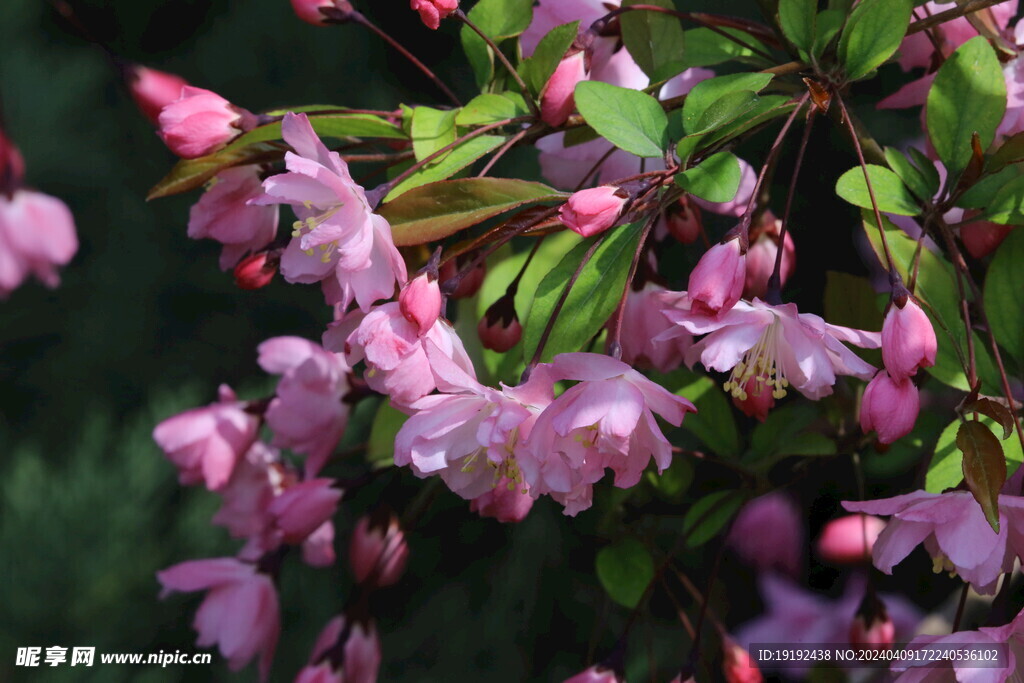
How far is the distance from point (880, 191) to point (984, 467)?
5.7 inches

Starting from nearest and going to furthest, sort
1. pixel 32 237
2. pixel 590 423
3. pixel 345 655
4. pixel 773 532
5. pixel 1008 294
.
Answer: pixel 590 423 → pixel 1008 294 → pixel 345 655 → pixel 773 532 → pixel 32 237

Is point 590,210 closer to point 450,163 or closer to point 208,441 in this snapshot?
point 450,163

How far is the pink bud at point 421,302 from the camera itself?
1.18 feet

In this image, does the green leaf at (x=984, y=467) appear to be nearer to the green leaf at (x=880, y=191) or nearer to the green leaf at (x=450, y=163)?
the green leaf at (x=880, y=191)

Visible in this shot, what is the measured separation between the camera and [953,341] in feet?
1.40

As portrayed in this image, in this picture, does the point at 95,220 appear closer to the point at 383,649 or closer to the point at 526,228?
the point at 383,649

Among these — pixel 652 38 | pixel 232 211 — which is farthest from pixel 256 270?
pixel 652 38

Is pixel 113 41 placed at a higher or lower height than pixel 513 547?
higher

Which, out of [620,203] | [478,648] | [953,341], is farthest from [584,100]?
[478,648]

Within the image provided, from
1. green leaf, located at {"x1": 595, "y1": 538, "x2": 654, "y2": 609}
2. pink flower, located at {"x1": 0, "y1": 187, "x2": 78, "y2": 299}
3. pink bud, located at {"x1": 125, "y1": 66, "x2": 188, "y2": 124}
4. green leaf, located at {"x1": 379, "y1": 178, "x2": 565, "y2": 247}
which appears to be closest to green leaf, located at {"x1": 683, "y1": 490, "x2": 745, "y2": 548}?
green leaf, located at {"x1": 595, "y1": 538, "x2": 654, "y2": 609}

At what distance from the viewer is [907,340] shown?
0.35 m

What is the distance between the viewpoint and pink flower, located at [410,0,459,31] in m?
0.38

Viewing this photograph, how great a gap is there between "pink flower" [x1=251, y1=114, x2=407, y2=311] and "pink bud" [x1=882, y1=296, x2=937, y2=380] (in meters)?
0.21

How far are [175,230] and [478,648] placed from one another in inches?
18.8
